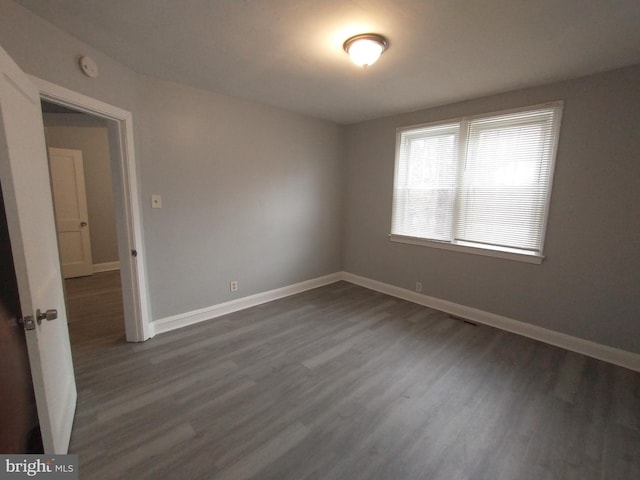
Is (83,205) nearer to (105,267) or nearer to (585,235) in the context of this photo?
(105,267)

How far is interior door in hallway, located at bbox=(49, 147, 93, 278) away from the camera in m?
4.66

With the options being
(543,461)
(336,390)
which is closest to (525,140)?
(543,461)

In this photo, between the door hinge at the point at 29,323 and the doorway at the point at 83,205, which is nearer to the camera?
the door hinge at the point at 29,323

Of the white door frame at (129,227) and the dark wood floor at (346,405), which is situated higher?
the white door frame at (129,227)

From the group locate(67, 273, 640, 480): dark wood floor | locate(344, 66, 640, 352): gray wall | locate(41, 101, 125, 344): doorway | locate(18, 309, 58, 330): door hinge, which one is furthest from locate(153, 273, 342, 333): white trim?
locate(344, 66, 640, 352): gray wall

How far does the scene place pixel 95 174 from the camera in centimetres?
509

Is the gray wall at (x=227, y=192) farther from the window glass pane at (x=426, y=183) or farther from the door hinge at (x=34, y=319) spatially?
the door hinge at (x=34, y=319)

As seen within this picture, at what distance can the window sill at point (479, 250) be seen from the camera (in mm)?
2912

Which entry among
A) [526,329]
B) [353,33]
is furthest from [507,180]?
[353,33]

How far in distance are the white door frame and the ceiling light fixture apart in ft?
6.50

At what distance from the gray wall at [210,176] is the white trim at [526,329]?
152cm

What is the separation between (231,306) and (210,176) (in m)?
1.59

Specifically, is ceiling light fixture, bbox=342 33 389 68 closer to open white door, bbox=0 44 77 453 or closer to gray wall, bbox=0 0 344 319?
gray wall, bbox=0 0 344 319

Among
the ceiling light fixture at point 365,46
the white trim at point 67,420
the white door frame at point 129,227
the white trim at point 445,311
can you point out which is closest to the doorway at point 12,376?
the white trim at point 67,420
